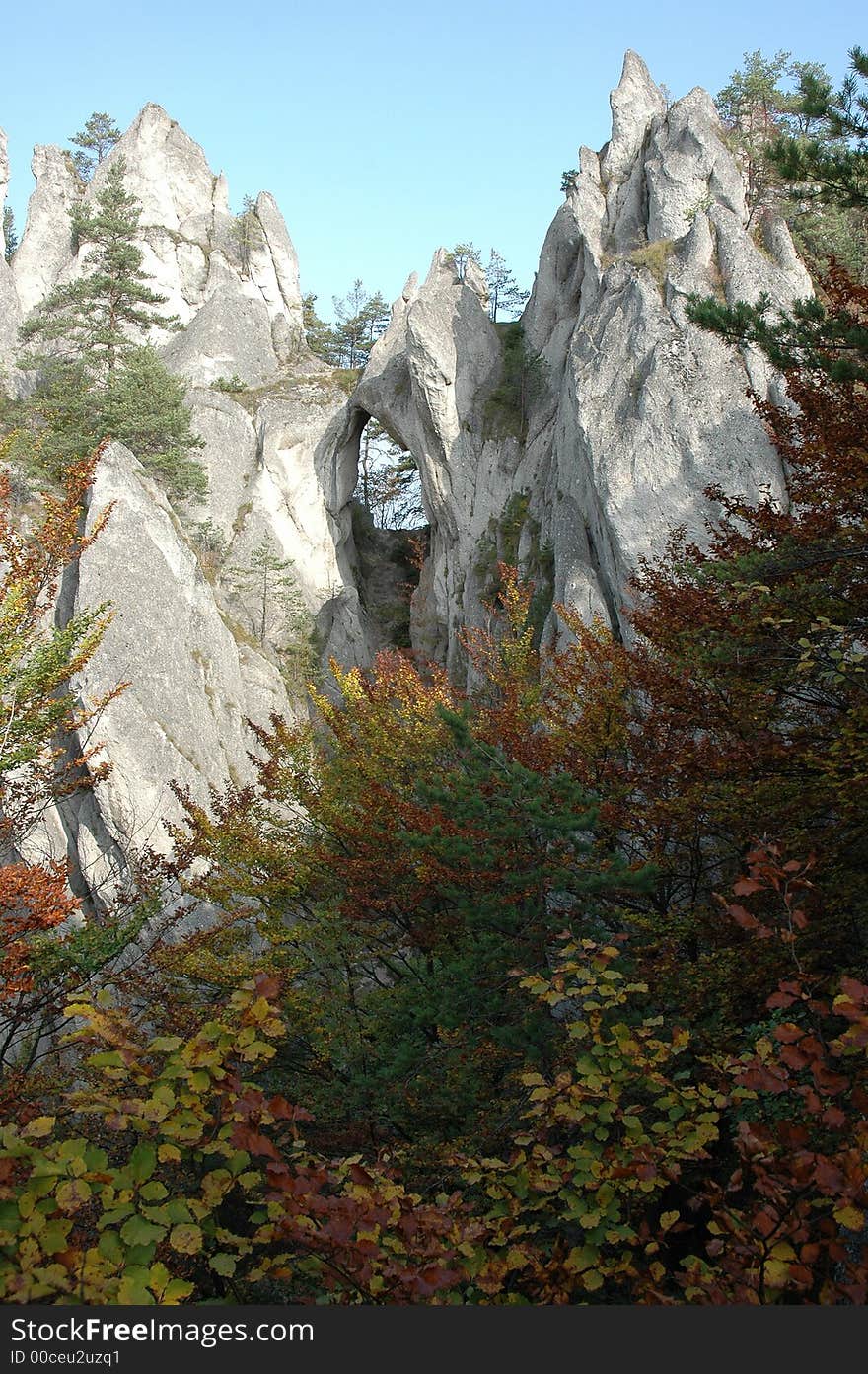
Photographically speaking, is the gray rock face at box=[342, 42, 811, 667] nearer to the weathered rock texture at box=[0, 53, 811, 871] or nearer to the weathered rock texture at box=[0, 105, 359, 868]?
the weathered rock texture at box=[0, 53, 811, 871]

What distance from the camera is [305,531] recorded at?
39906 millimetres

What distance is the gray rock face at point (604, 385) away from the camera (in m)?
23.1

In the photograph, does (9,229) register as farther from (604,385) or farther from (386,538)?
(604,385)

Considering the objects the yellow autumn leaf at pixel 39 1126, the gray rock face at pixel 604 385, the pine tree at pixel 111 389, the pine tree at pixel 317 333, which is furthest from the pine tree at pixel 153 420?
the yellow autumn leaf at pixel 39 1126

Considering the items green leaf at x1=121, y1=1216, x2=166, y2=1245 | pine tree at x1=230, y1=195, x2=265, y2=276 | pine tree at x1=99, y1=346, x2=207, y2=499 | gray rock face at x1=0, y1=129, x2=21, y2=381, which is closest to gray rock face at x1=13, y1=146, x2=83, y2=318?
gray rock face at x1=0, y1=129, x2=21, y2=381

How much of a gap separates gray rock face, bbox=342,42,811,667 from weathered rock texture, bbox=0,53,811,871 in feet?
0.25

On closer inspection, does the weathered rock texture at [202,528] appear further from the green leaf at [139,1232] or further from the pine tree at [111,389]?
the green leaf at [139,1232]

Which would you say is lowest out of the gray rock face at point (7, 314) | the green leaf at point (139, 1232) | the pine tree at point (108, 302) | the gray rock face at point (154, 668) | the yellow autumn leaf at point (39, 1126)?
the green leaf at point (139, 1232)

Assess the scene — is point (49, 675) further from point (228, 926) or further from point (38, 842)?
point (38, 842)

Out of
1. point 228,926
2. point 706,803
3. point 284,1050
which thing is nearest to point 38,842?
point 228,926

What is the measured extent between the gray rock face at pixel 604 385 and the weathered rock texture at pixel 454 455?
0.08 m

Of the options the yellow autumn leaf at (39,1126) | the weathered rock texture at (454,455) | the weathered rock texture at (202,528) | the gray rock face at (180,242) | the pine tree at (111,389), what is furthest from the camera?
the gray rock face at (180,242)

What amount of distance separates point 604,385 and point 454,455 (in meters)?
9.54

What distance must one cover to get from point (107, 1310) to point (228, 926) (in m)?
12.7
